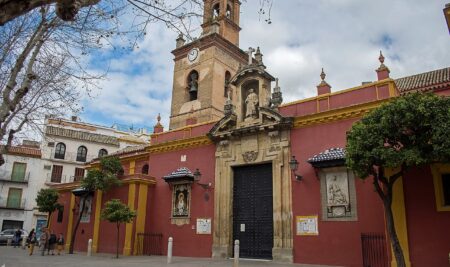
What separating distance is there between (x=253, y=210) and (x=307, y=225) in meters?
2.80

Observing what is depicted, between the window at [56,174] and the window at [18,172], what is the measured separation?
264 cm

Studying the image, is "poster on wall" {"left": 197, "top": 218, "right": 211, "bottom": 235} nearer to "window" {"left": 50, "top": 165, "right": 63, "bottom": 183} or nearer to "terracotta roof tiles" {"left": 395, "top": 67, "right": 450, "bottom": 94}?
"terracotta roof tiles" {"left": 395, "top": 67, "right": 450, "bottom": 94}

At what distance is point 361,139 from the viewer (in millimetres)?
11125

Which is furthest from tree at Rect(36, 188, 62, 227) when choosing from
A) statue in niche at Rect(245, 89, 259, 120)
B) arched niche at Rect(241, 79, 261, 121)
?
statue in niche at Rect(245, 89, 259, 120)

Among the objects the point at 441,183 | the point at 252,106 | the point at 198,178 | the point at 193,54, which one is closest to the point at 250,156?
the point at 252,106

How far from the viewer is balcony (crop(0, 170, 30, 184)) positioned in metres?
35.4

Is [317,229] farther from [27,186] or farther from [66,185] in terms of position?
[27,186]

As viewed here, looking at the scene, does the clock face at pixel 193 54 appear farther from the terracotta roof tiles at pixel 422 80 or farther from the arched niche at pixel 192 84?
the terracotta roof tiles at pixel 422 80

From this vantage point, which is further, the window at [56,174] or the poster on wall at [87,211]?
the window at [56,174]

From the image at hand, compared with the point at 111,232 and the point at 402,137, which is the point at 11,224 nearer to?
the point at 111,232

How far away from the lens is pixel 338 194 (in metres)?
14.2

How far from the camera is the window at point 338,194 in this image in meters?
13.9

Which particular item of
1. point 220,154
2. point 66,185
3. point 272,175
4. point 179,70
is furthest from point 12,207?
point 272,175

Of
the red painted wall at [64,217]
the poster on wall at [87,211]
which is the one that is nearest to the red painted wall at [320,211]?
the poster on wall at [87,211]
